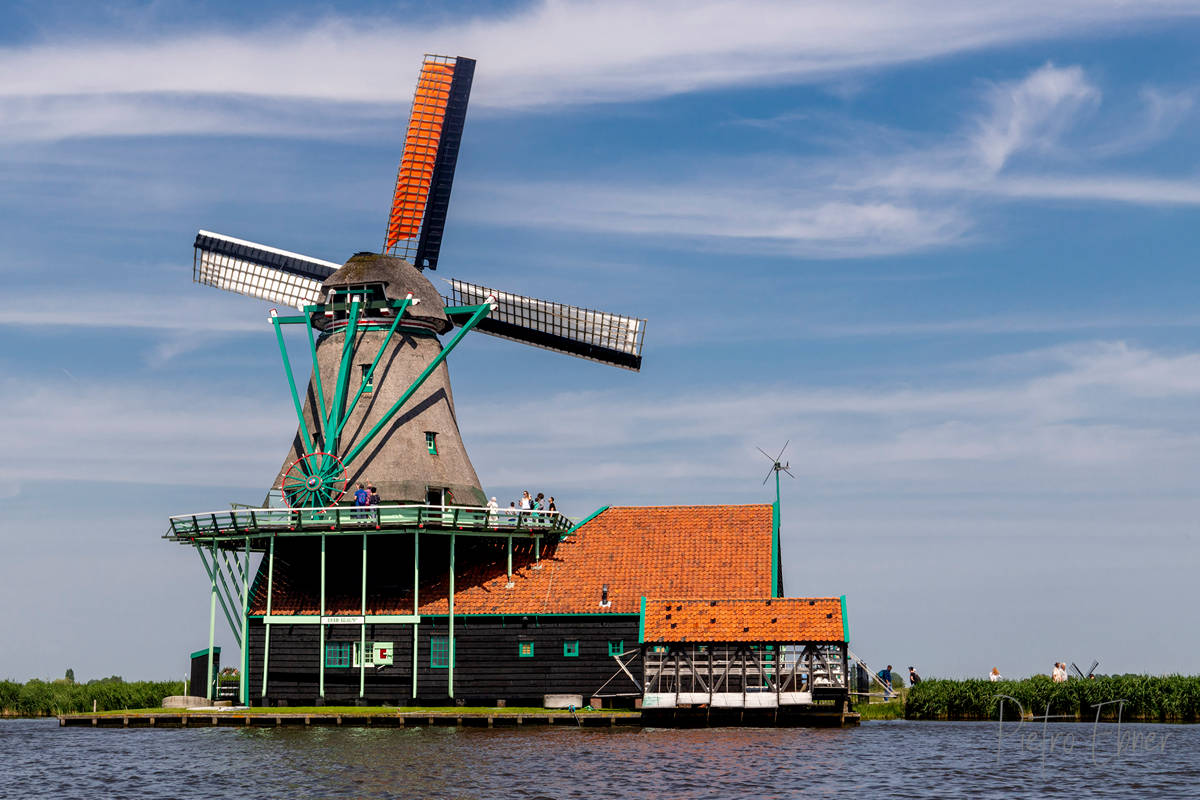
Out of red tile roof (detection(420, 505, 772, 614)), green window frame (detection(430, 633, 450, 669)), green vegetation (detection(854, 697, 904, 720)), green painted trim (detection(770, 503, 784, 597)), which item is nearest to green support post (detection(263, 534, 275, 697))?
red tile roof (detection(420, 505, 772, 614))

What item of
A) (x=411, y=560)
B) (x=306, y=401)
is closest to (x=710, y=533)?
(x=411, y=560)

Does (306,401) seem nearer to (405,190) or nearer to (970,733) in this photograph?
(405,190)

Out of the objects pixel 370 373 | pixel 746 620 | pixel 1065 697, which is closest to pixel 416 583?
pixel 370 373

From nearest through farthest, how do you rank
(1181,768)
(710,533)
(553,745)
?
1. (1181,768)
2. (553,745)
3. (710,533)

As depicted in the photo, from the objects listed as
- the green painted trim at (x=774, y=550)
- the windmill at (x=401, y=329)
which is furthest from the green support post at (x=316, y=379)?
the green painted trim at (x=774, y=550)

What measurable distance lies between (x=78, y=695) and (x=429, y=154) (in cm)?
2418

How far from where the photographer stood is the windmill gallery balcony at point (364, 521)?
44844 millimetres

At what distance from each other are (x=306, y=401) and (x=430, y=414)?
14.7 ft

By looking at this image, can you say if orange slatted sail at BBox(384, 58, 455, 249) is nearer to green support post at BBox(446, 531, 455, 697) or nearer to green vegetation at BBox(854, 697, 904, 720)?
green support post at BBox(446, 531, 455, 697)

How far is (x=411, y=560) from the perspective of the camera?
47.4m

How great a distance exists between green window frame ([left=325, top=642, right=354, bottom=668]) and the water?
515cm

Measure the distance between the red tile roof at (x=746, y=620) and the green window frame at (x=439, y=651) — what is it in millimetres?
6890

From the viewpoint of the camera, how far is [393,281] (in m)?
49.2

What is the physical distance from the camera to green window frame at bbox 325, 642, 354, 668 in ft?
152
